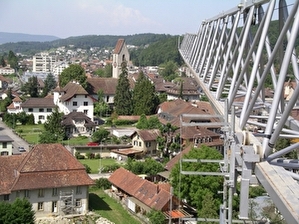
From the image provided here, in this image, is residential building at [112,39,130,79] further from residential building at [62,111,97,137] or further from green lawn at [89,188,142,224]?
green lawn at [89,188,142,224]

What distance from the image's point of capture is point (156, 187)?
1127cm

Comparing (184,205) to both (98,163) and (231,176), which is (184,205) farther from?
(231,176)

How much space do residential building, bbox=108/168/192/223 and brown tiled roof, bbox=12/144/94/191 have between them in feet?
3.97

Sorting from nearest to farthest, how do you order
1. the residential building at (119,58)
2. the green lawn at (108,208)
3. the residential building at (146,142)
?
the green lawn at (108,208) < the residential building at (146,142) < the residential building at (119,58)

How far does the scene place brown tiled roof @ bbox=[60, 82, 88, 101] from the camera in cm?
2386

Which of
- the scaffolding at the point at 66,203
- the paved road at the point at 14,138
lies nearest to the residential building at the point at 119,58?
the paved road at the point at 14,138

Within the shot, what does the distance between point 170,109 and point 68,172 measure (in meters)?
12.7

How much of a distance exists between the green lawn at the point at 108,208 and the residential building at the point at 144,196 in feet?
0.68

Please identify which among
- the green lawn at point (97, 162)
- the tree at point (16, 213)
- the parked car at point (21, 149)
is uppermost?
the tree at point (16, 213)

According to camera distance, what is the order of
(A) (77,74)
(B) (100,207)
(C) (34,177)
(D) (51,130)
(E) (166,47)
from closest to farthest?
(C) (34,177) → (B) (100,207) → (D) (51,130) → (A) (77,74) → (E) (166,47)

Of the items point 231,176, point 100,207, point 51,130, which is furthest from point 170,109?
point 231,176

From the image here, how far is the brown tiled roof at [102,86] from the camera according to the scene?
28.1 meters

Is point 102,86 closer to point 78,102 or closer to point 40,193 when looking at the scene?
point 78,102

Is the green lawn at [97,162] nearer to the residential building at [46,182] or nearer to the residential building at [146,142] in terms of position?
the residential building at [146,142]
